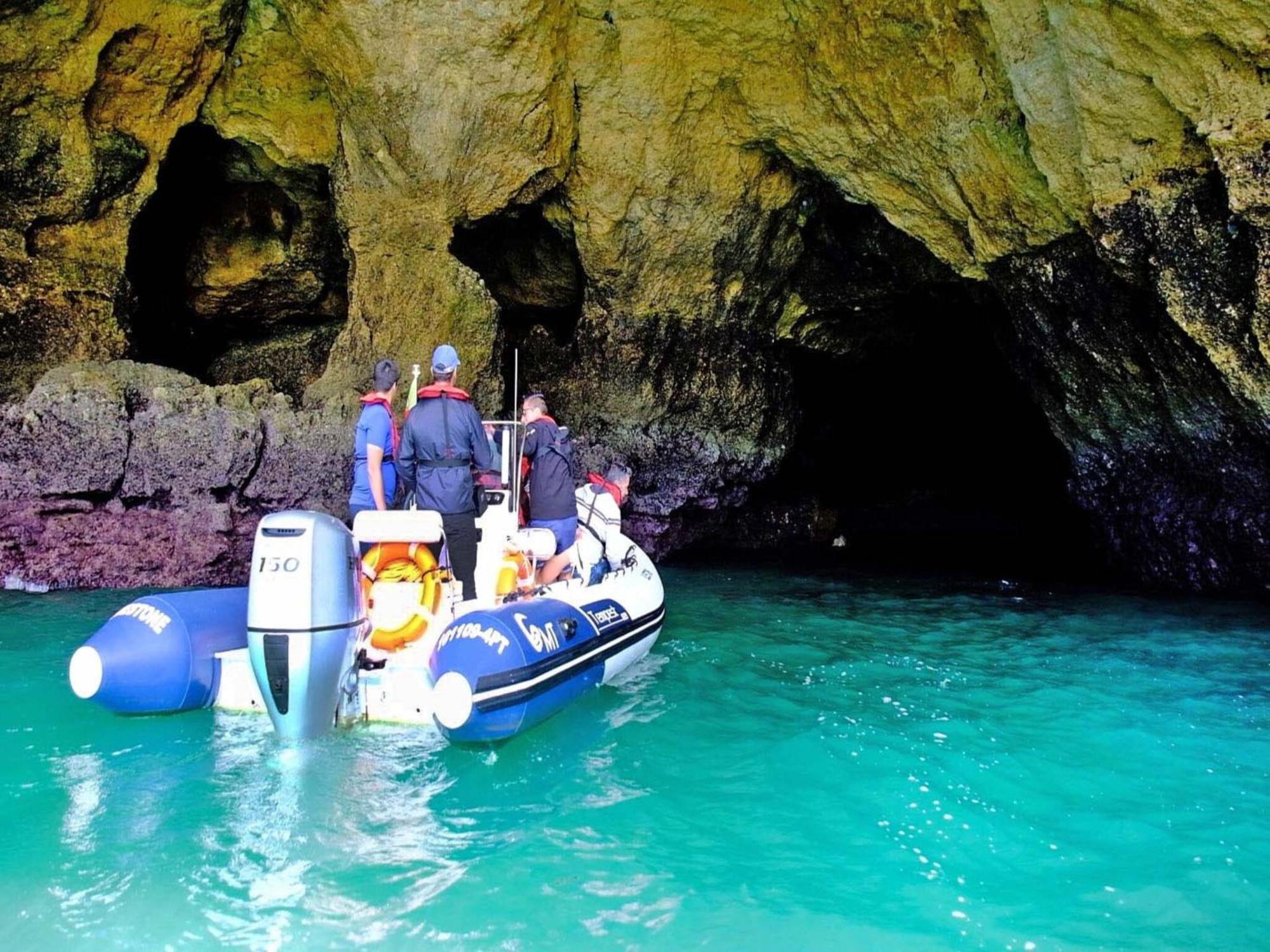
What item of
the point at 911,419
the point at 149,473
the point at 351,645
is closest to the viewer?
the point at 351,645

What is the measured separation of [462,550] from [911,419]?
12.7m

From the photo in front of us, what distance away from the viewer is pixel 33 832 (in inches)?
124

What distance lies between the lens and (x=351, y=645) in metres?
3.99

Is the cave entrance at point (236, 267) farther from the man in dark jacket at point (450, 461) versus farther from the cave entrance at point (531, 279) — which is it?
the man in dark jacket at point (450, 461)

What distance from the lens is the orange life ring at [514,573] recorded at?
504 centimetres

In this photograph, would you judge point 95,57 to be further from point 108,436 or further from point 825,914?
point 825,914

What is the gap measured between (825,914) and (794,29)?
701 cm

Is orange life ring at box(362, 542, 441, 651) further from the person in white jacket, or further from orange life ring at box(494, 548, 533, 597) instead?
the person in white jacket

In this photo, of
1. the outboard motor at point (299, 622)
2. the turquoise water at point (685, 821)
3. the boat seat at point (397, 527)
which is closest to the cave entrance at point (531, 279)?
the boat seat at point (397, 527)

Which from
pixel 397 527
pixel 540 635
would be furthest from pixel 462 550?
pixel 540 635

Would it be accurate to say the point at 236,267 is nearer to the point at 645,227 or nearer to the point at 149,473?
the point at 149,473

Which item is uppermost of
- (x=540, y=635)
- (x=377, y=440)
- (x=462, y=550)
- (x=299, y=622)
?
(x=377, y=440)

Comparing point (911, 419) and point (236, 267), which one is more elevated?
point (236, 267)

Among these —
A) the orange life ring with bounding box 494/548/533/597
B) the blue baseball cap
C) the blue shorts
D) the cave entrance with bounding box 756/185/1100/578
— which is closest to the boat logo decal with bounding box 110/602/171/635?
the orange life ring with bounding box 494/548/533/597
